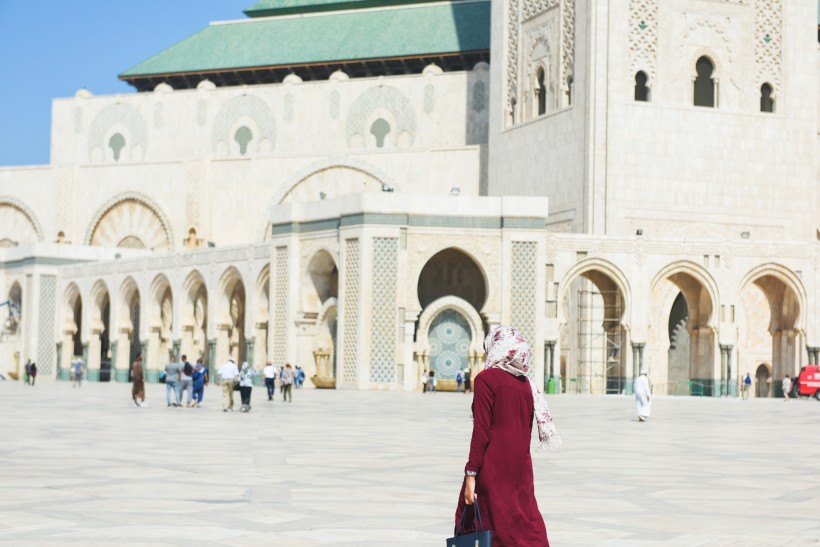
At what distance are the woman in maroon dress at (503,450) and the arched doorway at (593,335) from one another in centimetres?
2780

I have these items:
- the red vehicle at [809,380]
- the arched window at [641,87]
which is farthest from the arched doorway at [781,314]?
the arched window at [641,87]

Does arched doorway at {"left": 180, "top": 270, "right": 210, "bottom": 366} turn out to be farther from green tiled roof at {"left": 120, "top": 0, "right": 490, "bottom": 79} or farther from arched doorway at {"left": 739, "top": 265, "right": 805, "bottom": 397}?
arched doorway at {"left": 739, "top": 265, "right": 805, "bottom": 397}

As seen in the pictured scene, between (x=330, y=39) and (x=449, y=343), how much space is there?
1904cm

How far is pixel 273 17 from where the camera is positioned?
168ft

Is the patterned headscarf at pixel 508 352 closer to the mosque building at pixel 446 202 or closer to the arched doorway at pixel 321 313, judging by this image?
the mosque building at pixel 446 202

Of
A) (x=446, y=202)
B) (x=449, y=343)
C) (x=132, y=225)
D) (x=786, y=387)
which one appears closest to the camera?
(x=786, y=387)

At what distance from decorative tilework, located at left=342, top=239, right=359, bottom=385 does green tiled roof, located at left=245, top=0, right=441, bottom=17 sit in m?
18.9

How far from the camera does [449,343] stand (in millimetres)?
32188

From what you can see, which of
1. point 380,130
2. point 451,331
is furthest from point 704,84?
point 380,130

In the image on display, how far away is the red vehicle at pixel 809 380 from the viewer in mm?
31875

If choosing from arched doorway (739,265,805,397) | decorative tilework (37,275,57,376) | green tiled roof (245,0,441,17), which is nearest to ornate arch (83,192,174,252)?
decorative tilework (37,275,57,376)

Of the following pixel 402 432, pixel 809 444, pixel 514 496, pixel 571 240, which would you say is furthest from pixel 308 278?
pixel 514 496

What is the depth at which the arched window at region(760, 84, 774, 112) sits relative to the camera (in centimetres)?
3672

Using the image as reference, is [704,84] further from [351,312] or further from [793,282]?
[351,312]
